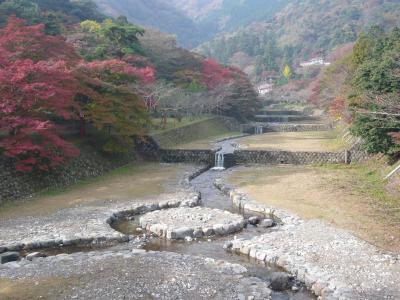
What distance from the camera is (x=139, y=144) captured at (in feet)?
116

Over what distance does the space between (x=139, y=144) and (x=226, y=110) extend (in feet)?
91.0

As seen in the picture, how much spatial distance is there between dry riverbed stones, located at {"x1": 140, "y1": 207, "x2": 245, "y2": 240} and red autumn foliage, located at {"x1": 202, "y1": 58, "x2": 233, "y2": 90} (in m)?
39.1

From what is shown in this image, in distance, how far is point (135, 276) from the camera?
12.7m

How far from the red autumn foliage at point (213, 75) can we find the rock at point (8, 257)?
44.8 m

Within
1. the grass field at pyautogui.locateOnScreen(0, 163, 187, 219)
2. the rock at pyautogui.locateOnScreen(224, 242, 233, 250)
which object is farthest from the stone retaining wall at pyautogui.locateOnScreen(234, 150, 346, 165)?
the rock at pyautogui.locateOnScreen(224, 242, 233, 250)

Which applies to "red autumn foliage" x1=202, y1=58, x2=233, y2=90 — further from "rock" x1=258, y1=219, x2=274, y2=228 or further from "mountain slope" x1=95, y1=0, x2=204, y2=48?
"mountain slope" x1=95, y1=0, x2=204, y2=48

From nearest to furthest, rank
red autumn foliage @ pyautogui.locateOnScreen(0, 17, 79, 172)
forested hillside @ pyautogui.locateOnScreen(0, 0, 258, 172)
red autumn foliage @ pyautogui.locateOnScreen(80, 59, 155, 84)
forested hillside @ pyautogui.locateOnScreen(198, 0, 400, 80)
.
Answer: red autumn foliage @ pyautogui.locateOnScreen(0, 17, 79, 172)
forested hillside @ pyautogui.locateOnScreen(0, 0, 258, 172)
red autumn foliage @ pyautogui.locateOnScreen(80, 59, 155, 84)
forested hillside @ pyautogui.locateOnScreen(198, 0, 400, 80)

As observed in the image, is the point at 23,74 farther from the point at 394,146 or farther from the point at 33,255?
the point at 394,146

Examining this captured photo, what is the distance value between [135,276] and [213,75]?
4979 centimetres

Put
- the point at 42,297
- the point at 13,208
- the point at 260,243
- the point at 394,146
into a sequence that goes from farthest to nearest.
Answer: the point at 394,146, the point at 13,208, the point at 260,243, the point at 42,297

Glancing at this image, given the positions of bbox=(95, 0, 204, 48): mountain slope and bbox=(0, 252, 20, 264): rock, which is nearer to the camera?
bbox=(0, 252, 20, 264): rock

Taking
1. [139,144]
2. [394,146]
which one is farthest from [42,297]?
[139,144]

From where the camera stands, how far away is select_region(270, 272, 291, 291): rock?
41.5 ft

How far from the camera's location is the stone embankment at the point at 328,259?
11.8m
